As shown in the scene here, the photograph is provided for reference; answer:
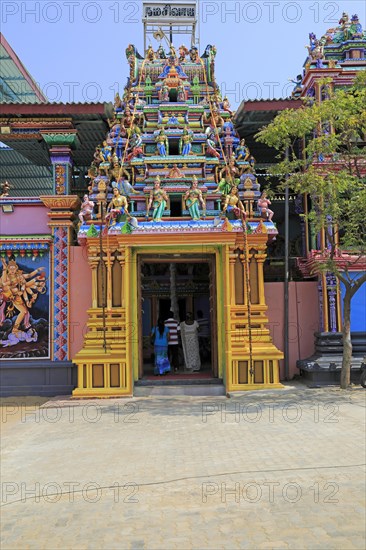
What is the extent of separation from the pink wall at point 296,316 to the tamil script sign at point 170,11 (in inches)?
522

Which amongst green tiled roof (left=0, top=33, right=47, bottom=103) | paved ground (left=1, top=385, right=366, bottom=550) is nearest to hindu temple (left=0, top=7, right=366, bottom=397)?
paved ground (left=1, top=385, right=366, bottom=550)

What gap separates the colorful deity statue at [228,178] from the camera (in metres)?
13.4

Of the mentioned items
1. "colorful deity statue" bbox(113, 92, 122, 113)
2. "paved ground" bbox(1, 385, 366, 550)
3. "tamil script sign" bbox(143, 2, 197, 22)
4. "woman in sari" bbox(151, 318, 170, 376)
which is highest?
"tamil script sign" bbox(143, 2, 197, 22)

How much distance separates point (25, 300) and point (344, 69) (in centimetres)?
1045

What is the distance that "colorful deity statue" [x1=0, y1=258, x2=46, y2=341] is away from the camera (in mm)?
12984

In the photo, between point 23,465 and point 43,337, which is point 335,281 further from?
point 23,465

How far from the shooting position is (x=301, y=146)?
48.4ft

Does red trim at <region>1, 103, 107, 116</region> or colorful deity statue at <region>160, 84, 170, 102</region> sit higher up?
colorful deity statue at <region>160, 84, 170, 102</region>

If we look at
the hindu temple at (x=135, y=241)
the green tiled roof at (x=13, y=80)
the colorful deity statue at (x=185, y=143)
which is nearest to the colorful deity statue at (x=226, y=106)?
the hindu temple at (x=135, y=241)

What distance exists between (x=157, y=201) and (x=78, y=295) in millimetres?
3140

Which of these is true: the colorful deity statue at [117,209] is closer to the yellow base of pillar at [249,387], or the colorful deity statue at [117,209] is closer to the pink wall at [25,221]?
the pink wall at [25,221]

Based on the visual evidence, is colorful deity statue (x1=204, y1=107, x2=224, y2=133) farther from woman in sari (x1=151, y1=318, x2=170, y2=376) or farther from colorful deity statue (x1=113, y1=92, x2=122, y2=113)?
woman in sari (x1=151, y1=318, x2=170, y2=376)

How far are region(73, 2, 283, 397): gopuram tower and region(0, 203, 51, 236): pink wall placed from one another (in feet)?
4.52

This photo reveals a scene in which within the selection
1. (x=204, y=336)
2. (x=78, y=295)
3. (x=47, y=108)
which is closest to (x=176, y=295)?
(x=204, y=336)
